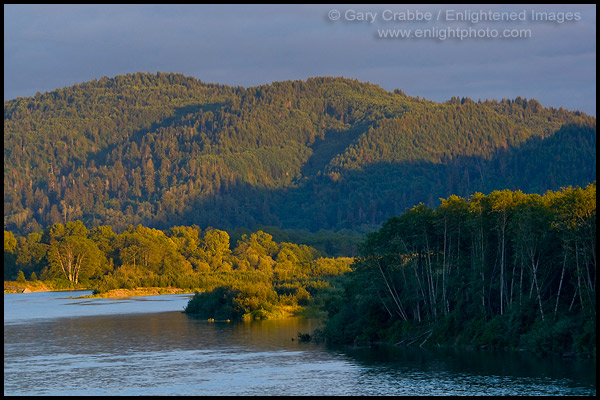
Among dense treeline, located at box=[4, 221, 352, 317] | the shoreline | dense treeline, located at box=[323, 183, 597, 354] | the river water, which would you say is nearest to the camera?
the river water

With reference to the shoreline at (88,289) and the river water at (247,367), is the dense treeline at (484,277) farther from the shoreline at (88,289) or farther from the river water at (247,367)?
the shoreline at (88,289)

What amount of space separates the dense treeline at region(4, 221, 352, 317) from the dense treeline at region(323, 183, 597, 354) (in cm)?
6921

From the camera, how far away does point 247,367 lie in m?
47.7

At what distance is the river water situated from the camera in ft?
132

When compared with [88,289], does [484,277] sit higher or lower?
higher

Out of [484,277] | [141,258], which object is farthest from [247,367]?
[141,258]

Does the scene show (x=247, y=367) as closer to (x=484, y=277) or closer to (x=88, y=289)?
(x=484, y=277)

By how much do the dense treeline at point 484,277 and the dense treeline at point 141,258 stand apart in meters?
69.2

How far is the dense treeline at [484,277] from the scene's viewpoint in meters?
43.8

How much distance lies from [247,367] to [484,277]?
13.4m

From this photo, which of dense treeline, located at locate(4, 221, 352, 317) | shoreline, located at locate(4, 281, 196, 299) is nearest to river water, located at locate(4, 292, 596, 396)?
shoreline, located at locate(4, 281, 196, 299)

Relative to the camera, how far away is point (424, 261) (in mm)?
53031

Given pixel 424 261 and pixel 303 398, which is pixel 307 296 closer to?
pixel 424 261

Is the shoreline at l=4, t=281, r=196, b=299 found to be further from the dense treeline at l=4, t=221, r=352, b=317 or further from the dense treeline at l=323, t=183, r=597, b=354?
the dense treeline at l=323, t=183, r=597, b=354
